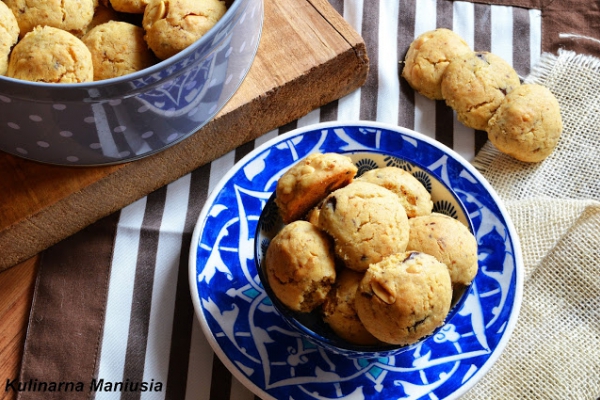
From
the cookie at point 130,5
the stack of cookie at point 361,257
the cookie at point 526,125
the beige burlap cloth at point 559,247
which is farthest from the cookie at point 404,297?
the cookie at point 130,5

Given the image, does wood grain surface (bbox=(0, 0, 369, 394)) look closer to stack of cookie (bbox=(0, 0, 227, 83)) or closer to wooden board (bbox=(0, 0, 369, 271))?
wooden board (bbox=(0, 0, 369, 271))

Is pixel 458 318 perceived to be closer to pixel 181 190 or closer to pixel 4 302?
pixel 181 190

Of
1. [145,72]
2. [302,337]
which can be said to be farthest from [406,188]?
[145,72]

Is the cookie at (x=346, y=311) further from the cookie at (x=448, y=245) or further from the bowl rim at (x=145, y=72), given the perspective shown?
the bowl rim at (x=145, y=72)

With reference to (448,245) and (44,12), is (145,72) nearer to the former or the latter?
(44,12)

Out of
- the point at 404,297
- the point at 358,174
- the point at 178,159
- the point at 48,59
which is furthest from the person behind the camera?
the point at 178,159

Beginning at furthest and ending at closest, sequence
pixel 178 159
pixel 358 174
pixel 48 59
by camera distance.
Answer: pixel 178 159 → pixel 358 174 → pixel 48 59
